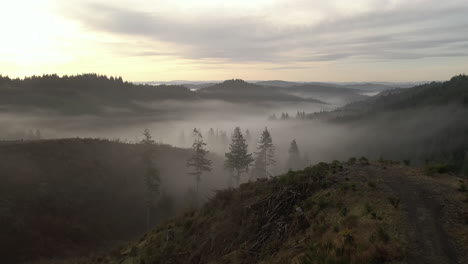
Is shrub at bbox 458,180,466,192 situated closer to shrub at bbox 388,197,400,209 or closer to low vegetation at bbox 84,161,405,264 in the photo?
shrub at bbox 388,197,400,209

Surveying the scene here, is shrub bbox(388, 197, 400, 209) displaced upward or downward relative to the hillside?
upward

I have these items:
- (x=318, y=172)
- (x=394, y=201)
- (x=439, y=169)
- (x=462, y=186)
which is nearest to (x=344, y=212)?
(x=394, y=201)

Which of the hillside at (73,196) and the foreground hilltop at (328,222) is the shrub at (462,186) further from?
the hillside at (73,196)

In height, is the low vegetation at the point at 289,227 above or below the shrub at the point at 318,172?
below

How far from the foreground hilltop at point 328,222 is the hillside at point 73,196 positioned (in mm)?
20920

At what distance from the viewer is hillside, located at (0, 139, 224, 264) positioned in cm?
3658

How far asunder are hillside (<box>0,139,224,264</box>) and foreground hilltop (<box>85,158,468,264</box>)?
20.9m

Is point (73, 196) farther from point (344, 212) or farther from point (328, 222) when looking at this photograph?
point (344, 212)

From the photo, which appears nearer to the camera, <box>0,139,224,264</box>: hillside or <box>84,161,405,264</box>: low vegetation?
<box>84,161,405,264</box>: low vegetation

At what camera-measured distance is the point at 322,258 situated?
10.3 meters

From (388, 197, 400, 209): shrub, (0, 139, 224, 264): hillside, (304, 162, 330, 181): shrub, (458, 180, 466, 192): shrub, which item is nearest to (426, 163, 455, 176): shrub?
(458, 180, 466, 192): shrub

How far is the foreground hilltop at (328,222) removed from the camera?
10375mm

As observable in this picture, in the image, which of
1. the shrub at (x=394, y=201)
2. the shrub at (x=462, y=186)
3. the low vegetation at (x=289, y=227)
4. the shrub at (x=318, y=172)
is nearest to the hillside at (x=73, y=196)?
the low vegetation at (x=289, y=227)

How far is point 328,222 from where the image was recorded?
13.2 metres
